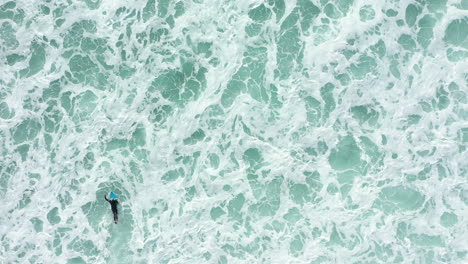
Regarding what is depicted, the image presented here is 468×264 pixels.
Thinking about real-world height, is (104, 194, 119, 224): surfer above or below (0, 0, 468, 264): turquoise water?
below

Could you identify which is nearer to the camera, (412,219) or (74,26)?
(412,219)

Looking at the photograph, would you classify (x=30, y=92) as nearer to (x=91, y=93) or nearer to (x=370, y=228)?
(x=91, y=93)

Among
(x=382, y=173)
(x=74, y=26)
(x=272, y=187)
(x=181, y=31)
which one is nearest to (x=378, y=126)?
(x=382, y=173)

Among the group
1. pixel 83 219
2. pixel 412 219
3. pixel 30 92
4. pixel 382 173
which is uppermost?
pixel 30 92

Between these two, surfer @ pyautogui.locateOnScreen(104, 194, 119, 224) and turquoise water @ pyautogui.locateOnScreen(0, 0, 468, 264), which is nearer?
turquoise water @ pyautogui.locateOnScreen(0, 0, 468, 264)

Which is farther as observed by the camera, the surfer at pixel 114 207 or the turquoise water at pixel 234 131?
the surfer at pixel 114 207

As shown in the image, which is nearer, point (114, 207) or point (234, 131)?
point (114, 207)

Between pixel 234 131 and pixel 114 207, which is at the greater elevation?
pixel 234 131

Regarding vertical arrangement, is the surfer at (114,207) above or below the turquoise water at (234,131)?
below
